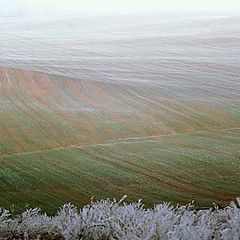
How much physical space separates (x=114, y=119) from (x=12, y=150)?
1.29m

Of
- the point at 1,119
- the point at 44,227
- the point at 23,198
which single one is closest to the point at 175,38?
the point at 1,119

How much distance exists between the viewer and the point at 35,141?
5164mm

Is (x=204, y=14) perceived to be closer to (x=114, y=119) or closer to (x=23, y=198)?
Result: (x=114, y=119)

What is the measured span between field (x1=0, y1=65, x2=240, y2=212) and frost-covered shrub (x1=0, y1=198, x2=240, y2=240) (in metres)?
1.18

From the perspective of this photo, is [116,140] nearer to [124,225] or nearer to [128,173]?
[128,173]

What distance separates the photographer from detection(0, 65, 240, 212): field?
160 inches

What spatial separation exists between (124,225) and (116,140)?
286cm

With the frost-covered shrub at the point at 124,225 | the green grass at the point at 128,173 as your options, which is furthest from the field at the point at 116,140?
the frost-covered shrub at the point at 124,225

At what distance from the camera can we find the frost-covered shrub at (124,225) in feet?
7.06

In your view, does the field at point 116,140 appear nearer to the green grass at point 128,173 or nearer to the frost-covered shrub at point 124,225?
the green grass at point 128,173

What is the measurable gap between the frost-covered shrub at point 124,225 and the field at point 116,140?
1175 mm

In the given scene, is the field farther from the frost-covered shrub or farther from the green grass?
the frost-covered shrub

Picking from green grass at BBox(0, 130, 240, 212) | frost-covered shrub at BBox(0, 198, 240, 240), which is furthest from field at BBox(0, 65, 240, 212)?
frost-covered shrub at BBox(0, 198, 240, 240)

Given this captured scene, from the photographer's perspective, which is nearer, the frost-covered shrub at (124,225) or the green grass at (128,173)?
the frost-covered shrub at (124,225)
